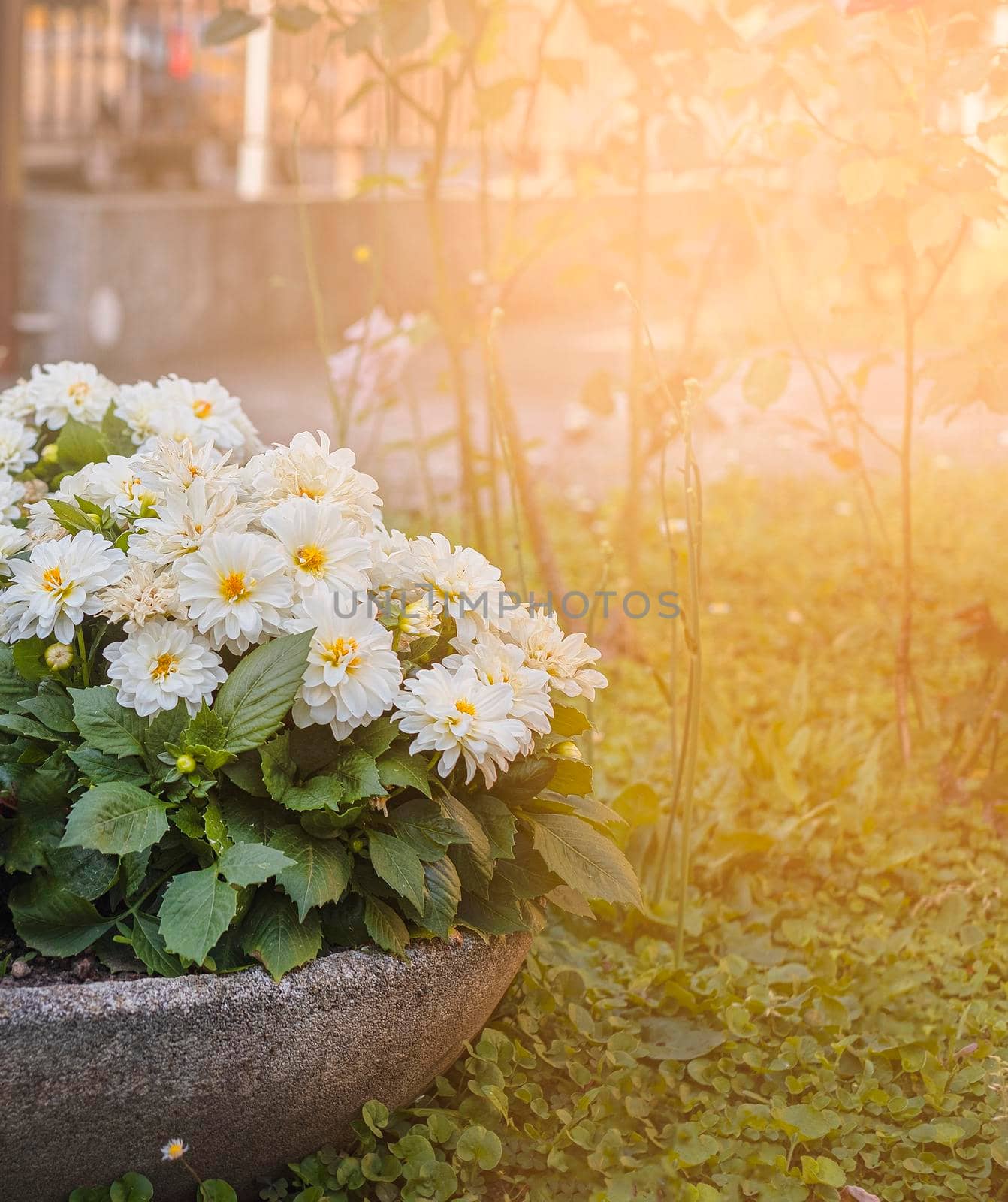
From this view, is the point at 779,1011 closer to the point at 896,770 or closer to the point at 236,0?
the point at 896,770

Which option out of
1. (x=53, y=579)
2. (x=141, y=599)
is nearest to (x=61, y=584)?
(x=53, y=579)

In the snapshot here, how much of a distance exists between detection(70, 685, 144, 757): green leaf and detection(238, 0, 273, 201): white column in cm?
927

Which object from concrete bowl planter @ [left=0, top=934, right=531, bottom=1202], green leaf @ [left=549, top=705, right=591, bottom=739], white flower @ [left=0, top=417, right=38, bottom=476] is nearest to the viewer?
concrete bowl planter @ [left=0, top=934, right=531, bottom=1202]

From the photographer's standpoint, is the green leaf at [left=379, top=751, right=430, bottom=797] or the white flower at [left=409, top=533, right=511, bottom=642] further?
the white flower at [left=409, top=533, right=511, bottom=642]

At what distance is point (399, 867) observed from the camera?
1.58 meters

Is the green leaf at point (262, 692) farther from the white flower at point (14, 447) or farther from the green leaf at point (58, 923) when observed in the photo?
the white flower at point (14, 447)

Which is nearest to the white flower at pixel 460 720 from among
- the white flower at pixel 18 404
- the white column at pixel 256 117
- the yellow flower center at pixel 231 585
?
the yellow flower center at pixel 231 585

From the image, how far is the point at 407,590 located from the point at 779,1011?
0.89 meters

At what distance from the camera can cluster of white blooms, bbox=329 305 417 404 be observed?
10.7 ft

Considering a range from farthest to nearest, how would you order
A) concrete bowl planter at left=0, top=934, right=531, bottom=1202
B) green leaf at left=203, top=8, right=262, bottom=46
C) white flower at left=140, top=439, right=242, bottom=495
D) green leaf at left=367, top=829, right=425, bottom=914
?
1. green leaf at left=203, top=8, right=262, bottom=46
2. white flower at left=140, top=439, right=242, bottom=495
3. green leaf at left=367, top=829, right=425, bottom=914
4. concrete bowl planter at left=0, top=934, right=531, bottom=1202

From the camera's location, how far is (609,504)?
495 centimetres

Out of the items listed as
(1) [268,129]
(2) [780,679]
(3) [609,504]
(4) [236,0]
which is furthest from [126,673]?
(1) [268,129]

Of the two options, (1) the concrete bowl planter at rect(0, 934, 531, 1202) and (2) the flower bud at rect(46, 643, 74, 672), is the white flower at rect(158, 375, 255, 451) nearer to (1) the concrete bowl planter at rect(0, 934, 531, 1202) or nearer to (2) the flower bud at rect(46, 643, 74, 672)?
(2) the flower bud at rect(46, 643, 74, 672)

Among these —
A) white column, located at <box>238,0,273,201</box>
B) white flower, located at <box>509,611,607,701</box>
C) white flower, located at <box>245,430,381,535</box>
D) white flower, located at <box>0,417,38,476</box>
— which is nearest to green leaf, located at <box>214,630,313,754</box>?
white flower, located at <box>245,430,381,535</box>
